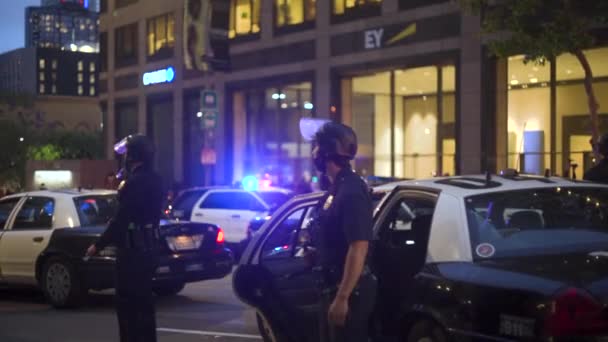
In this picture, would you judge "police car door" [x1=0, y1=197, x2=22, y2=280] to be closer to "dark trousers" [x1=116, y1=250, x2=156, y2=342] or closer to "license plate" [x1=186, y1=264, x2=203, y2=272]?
"license plate" [x1=186, y1=264, x2=203, y2=272]

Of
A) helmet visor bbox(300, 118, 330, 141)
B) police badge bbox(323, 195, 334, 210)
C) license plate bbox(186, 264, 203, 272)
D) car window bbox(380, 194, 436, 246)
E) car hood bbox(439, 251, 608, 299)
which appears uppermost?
helmet visor bbox(300, 118, 330, 141)

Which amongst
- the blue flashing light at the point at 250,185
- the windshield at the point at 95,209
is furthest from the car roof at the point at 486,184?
the blue flashing light at the point at 250,185

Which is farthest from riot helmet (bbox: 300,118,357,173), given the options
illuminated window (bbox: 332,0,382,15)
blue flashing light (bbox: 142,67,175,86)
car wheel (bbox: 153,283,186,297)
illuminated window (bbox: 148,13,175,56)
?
illuminated window (bbox: 148,13,175,56)

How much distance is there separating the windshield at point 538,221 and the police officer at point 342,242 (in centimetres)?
108

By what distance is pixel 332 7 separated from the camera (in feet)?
102

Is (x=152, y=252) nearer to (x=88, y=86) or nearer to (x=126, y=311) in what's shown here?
(x=126, y=311)

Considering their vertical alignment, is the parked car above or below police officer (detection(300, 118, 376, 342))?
below

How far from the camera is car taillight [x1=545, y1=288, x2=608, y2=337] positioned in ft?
15.4

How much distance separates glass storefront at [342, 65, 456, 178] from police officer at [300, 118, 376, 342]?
2383 cm

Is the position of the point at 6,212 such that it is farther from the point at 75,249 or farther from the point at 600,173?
the point at 600,173

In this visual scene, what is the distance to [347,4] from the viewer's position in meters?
30.7

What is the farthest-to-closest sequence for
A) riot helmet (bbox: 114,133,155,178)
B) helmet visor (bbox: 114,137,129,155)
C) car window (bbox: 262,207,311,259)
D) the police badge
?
1. car window (bbox: 262,207,311,259)
2. helmet visor (bbox: 114,137,129,155)
3. riot helmet (bbox: 114,133,155,178)
4. the police badge

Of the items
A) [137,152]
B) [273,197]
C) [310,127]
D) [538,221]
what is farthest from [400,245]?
[273,197]

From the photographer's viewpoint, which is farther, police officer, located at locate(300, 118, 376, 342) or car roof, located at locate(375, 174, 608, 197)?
car roof, located at locate(375, 174, 608, 197)
